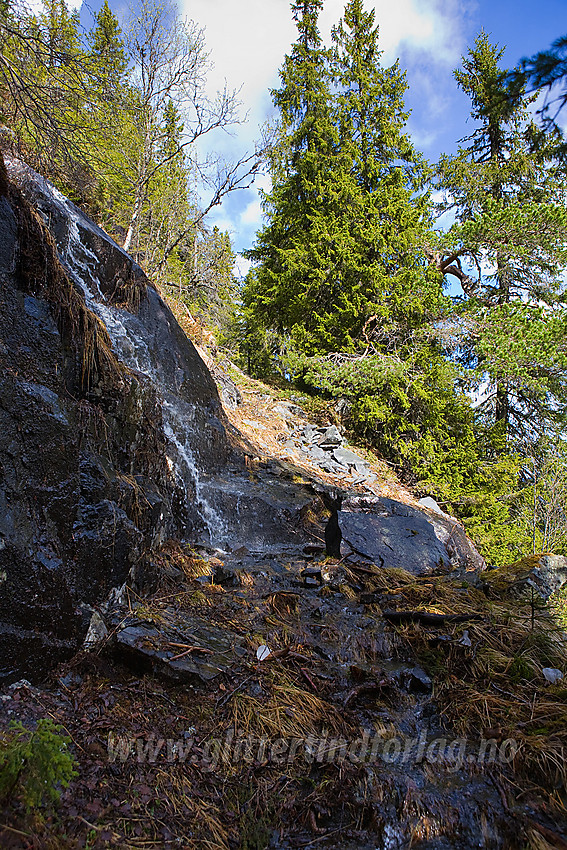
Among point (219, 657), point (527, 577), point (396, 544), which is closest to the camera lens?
point (219, 657)

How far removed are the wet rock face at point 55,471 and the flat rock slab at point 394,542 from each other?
7.32ft

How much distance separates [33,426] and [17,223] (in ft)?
5.39

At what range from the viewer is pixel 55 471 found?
9.34 feet

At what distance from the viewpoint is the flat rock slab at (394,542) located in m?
5.04

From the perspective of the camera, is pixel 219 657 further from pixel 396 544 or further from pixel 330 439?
pixel 330 439

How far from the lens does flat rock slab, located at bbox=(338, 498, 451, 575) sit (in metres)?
5.04

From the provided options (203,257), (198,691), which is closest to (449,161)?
(203,257)

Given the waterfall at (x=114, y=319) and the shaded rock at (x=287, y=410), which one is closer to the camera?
the waterfall at (x=114, y=319)

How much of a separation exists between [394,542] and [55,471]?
399 cm

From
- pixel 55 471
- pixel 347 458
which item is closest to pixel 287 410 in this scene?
pixel 347 458

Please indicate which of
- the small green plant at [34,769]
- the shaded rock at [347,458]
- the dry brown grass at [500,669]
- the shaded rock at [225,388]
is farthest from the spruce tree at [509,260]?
the small green plant at [34,769]

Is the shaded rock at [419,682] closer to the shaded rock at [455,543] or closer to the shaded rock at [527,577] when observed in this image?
the shaded rock at [527,577]

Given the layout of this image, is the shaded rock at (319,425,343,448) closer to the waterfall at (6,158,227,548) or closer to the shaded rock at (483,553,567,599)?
the waterfall at (6,158,227,548)

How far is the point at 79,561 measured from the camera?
9.24 feet
